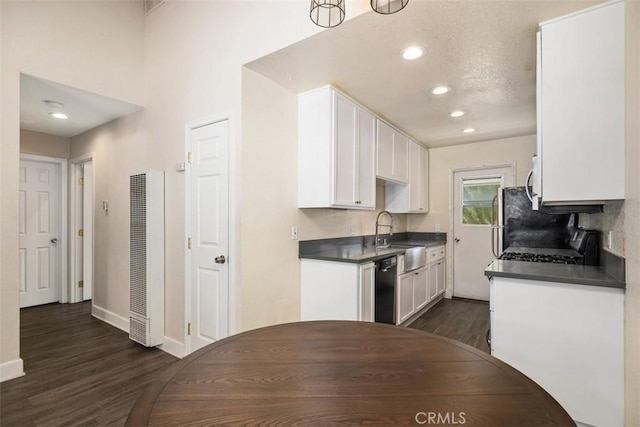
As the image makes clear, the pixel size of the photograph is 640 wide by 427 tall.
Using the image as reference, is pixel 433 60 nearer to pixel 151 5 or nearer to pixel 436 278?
pixel 151 5

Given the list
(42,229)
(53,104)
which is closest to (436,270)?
(53,104)

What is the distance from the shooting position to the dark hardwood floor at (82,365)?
204 centimetres

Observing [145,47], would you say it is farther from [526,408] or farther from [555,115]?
[526,408]

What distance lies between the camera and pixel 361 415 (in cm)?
72

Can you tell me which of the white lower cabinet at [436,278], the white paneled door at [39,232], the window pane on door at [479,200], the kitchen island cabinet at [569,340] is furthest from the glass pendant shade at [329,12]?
the white paneled door at [39,232]

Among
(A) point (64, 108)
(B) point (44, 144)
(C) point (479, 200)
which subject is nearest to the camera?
(A) point (64, 108)

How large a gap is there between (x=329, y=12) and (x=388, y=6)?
287 mm

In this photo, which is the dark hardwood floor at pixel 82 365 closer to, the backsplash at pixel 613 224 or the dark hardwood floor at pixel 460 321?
the dark hardwood floor at pixel 460 321

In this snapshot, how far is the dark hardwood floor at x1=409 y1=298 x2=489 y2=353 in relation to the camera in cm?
329

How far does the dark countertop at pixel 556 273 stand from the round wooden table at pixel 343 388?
3.54ft

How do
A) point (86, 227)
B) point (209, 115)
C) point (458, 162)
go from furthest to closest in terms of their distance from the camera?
point (458, 162) → point (86, 227) → point (209, 115)

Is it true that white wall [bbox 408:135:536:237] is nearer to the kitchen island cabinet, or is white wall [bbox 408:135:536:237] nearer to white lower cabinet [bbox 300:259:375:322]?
white lower cabinet [bbox 300:259:375:322]

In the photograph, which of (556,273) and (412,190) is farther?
(412,190)

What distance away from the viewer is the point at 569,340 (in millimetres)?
1764
